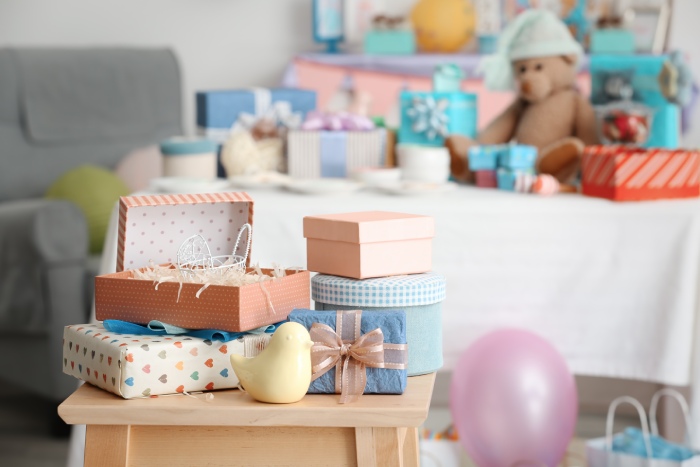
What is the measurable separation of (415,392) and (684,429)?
112 centimetres

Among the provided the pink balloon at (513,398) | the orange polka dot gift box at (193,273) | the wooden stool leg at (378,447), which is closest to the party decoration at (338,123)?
the pink balloon at (513,398)

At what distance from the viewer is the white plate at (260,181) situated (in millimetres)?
1966

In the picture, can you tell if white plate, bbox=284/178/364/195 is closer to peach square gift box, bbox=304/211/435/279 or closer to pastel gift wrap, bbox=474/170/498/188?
pastel gift wrap, bbox=474/170/498/188

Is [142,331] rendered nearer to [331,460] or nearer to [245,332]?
[245,332]

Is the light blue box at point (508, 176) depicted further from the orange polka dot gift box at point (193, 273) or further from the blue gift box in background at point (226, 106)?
the orange polka dot gift box at point (193, 273)

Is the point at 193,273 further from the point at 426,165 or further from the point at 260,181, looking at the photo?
the point at 426,165

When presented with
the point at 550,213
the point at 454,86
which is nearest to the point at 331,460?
the point at 550,213

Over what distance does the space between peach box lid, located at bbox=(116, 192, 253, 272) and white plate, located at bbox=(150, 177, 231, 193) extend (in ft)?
2.32

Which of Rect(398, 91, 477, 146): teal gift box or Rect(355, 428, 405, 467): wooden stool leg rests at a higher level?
Rect(398, 91, 477, 146): teal gift box

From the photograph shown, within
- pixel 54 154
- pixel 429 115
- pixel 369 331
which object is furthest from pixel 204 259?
pixel 54 154

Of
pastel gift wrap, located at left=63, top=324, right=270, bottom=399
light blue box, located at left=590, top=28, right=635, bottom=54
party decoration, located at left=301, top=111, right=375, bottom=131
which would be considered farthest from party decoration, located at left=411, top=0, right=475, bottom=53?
pastel gift wrap, located at left=63, top=324, right=270, bottom=399

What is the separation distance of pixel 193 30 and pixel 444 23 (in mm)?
1108

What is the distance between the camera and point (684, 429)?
1873 millimetres

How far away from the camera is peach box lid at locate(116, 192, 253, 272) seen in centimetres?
109
